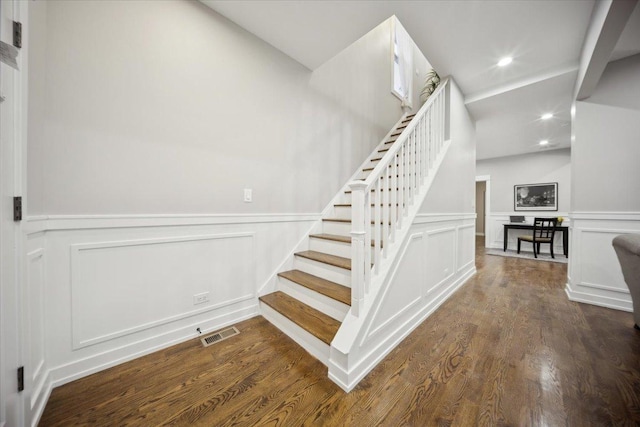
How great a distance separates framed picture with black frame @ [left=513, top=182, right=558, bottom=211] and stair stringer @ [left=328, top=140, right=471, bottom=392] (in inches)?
220

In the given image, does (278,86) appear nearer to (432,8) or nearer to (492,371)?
(432,8)

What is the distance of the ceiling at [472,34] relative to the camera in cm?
173

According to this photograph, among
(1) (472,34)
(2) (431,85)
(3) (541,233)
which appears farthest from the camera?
(3) (541,233)

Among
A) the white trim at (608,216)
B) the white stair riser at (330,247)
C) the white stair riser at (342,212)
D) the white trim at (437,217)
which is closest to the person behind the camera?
the white trim at (437,217)

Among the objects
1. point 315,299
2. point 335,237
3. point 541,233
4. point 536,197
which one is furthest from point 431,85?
point 536,197

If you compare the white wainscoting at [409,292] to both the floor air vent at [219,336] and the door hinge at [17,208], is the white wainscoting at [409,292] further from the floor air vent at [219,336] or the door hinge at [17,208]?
the door hinge at [17,208]

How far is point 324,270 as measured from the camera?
2041mm

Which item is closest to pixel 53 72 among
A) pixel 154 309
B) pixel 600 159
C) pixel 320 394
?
pixel 154 309

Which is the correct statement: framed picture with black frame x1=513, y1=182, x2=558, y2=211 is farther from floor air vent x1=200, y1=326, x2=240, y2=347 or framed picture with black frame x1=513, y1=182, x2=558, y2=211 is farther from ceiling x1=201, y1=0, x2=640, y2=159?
floor air vent x1=200, y1=326, x2=240, y2=347

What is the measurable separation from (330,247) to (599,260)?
299 cm

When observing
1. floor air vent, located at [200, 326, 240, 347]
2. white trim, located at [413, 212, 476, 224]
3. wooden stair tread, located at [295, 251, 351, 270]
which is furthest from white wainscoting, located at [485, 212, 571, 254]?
floor air vent, located at [200, 326, 240, 347]

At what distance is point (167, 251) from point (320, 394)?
1374 millimetres

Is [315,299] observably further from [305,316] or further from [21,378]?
[21,378]

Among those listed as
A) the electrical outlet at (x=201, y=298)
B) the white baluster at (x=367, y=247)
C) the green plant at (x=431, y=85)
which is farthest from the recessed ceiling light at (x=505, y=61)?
the electrical outlet at (x=201, y=298)
